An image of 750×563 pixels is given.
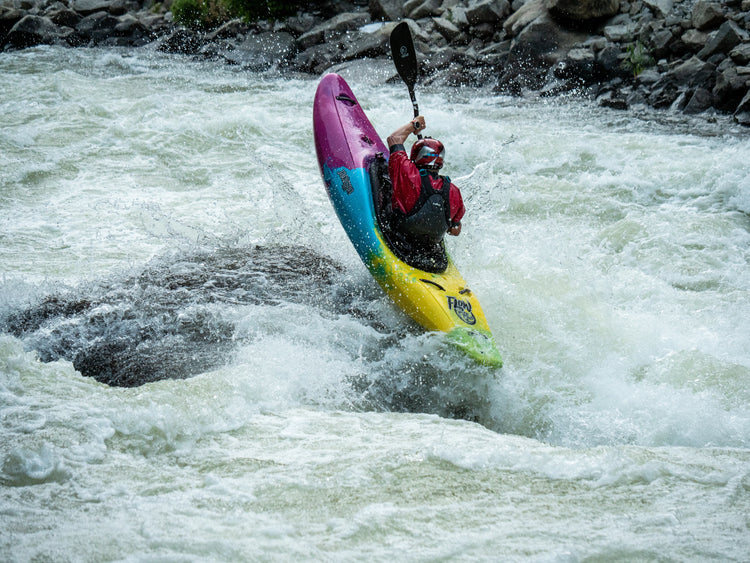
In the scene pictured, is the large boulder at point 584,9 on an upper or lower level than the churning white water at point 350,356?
upper

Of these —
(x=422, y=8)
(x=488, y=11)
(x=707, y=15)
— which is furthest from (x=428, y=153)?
(x=422, y=8)

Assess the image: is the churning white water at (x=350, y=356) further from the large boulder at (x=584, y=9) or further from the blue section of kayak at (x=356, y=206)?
the large boulder at (x=584, y=9)

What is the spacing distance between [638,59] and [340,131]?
213 inches

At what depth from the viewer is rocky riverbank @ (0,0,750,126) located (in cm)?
761

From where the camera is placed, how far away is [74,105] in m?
7.46

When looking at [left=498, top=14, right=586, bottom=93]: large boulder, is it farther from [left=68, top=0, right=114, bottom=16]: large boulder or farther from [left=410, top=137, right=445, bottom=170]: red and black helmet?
[left=68, top=0, right=114, bottom=16]: large boulder

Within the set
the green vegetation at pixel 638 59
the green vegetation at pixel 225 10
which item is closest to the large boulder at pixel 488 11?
the green vegetation at pixel 638 59

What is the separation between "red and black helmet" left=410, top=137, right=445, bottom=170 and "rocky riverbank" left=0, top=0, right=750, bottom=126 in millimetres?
4742

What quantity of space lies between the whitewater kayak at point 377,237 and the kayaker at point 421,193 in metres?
0.16

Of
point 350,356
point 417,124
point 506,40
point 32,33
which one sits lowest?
point 350,356

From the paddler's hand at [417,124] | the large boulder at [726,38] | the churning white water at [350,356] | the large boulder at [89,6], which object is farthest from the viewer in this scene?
the large boulder at [89,6]

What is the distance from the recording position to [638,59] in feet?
26.8

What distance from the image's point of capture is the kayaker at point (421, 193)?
12.0 ft

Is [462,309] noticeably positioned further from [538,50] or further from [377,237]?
[538,50]
